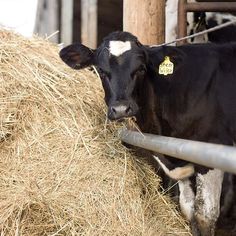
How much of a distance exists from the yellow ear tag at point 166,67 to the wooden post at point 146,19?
89 centimetres

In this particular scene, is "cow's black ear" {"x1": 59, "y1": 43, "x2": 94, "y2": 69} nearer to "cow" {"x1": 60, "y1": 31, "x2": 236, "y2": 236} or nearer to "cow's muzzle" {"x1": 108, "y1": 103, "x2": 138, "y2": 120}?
"cow" {"x1": 60, "y1": 31, "x2": 236, "y2": 236}

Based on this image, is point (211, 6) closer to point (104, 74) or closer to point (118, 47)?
point (118, 47)

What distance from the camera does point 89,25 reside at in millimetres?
6602

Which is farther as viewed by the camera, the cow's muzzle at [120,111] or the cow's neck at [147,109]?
the cow's neck at [147,109]

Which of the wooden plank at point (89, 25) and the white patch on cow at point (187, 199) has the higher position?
the wooden plank at point (89, 25)

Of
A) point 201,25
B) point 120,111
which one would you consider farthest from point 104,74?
point 201,25

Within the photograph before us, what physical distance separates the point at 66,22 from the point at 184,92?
12.1 feet

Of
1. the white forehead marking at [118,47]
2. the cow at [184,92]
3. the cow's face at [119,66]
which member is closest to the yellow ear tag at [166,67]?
the cow at [184,92]

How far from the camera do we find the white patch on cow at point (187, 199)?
12.7 feet

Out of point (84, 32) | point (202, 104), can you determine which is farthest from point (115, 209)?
point (84, 32)

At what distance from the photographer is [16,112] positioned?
3742 millimetres

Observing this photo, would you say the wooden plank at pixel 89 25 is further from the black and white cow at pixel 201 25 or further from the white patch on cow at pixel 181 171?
the white patch on cow at pixel 181 171

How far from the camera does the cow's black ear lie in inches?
146

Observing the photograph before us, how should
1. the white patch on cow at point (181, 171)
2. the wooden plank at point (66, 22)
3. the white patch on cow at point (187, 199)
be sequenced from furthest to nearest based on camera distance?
the wooden plank at point (66, 22) → the white patch on cow at point (187, 199) → the white patch on cow at point (181, 171)
